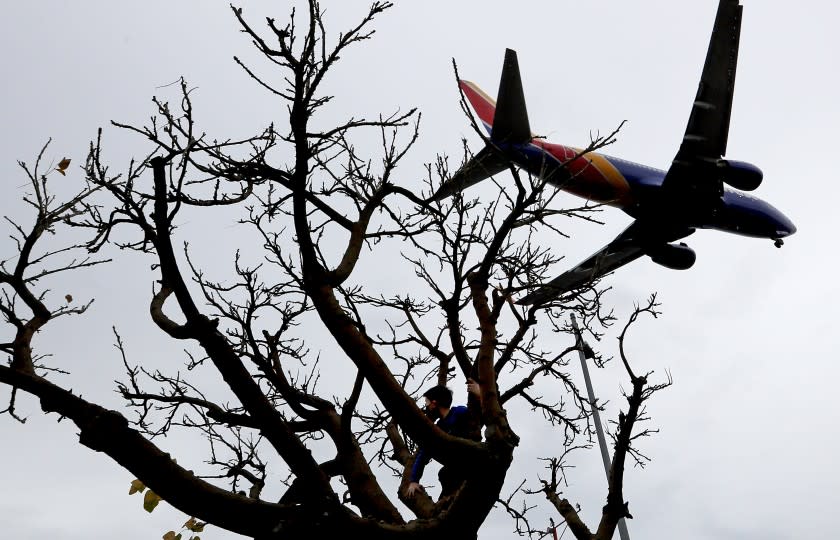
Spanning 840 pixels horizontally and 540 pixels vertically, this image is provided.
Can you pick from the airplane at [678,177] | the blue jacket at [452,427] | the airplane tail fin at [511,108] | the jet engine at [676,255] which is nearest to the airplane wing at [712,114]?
the airplane at [678,177]

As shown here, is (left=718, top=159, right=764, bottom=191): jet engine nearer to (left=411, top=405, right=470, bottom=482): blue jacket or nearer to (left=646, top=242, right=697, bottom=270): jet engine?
(left=646, top=242, right=697, bottom=270): jet engine

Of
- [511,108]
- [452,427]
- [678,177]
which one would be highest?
[678,177]

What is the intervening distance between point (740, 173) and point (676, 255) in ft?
12.6

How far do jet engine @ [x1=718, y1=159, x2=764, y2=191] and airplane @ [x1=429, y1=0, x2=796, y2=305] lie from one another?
0.03m

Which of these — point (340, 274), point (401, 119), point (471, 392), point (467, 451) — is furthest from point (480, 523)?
point (401, 119)

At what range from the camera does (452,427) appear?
782 cm

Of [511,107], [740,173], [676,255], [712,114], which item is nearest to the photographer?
[511,107]

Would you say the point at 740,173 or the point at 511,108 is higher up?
the point at 740,173

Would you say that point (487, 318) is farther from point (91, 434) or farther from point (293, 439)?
point (91, 434)

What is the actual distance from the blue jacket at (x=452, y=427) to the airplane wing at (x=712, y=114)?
46.0 ft

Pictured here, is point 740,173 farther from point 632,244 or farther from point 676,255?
point 632,244

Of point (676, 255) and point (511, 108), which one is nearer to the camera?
point (511, 108)

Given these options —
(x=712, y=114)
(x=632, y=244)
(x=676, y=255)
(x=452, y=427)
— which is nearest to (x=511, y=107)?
(x=712, y=114)

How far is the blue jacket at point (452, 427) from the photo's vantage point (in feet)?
25.4
